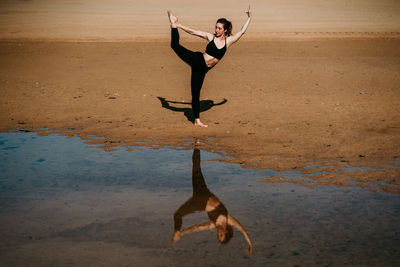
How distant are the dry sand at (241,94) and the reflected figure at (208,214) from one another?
1154 millimetres

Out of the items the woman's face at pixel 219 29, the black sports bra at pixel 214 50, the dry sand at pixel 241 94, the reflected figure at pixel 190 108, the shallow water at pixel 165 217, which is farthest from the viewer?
the reflected figure at pixel 190 108

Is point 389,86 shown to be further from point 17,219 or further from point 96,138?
point 17,219

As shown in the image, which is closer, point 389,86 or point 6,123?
point 6,123

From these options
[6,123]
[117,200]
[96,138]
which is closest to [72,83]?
[6,123]

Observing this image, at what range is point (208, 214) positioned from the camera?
456cm

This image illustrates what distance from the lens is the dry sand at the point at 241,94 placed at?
6762 millimetres

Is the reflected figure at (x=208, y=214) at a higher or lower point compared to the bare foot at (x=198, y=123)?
lower

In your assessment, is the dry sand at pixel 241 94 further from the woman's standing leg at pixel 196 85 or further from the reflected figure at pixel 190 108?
the woman's standing leg at pixel 196 85

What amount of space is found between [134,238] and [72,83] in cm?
878

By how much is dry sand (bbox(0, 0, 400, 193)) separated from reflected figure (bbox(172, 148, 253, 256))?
115 centimetres

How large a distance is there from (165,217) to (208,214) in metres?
0.43

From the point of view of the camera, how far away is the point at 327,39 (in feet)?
73.0

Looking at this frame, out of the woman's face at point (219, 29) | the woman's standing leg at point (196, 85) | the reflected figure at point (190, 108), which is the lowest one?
the reflected figure at point (190, 108)

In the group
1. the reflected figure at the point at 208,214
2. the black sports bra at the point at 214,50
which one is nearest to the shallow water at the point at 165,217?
the reflected figure at the point at 208,214
